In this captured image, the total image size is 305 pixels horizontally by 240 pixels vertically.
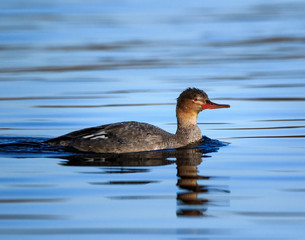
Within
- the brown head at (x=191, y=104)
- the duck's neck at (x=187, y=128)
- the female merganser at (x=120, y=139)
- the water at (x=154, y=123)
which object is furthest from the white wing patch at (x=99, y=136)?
the brown head at (x=191, y=104)

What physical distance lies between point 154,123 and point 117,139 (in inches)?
116

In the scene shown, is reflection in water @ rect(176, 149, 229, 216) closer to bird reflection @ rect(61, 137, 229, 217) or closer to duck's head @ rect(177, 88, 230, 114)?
bird reflection @ rect(61, 137, 229, 217)

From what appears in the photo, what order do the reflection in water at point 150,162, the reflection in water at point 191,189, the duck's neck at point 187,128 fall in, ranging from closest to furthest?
1. the reflection in water at point 191,189
2. the reflection in water at point 150,162
3. the duck's neck at point 187,128

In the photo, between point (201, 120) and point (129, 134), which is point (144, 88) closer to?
point (201, 120)

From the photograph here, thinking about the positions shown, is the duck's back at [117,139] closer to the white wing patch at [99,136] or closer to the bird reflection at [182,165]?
the white wing patch at [99,136]

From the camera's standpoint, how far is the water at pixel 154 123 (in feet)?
25.4

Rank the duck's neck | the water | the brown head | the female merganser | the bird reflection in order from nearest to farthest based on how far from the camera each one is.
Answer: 1. the water
2. the bird reflection
3. the female merganser
4. the duck's neck
5. the brown head

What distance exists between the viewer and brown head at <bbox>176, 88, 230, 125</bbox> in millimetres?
12523

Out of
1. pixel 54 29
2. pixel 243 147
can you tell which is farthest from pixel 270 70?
pixel 54 29

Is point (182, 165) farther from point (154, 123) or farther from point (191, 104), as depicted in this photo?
point (154, 123)

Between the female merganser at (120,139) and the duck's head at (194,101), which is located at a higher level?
the duck's head at (194,101)

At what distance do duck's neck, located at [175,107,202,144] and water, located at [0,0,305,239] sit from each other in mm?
474

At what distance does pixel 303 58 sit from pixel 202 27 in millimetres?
9383

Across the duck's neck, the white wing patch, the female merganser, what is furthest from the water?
the white wing patch
